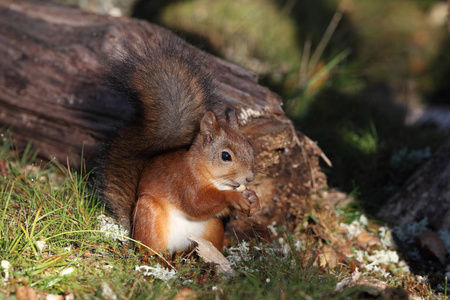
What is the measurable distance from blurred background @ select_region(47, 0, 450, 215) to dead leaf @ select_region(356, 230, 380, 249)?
45 cm

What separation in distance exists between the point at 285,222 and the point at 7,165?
6.39 ft

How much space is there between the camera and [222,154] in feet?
8.05

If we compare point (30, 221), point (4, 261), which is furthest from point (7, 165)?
point (4, 261)

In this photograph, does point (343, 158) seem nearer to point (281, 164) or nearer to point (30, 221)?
point (281, 164)

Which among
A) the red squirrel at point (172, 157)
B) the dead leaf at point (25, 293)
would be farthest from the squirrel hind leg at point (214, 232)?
the dead leaf at point (25, 293)

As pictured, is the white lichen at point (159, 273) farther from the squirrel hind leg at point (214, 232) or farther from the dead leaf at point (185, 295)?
the squirrel hind leg at point (214, 232)

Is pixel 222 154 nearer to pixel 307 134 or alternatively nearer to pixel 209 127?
pixel 209 127

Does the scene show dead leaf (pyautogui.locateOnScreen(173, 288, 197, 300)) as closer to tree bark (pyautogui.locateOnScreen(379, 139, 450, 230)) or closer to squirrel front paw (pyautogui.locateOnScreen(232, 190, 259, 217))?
squirrel front paw (pyautogui.locateOnScreen(232, 190, 259, 217))

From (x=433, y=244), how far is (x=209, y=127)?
1775 millimetres

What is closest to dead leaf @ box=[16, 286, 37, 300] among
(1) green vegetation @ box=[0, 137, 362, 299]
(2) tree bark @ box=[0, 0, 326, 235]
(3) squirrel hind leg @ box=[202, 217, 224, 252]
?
(1) green vegetation @ box=[0, 137, 362, 299]

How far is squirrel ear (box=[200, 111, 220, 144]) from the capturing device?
8.02 feet

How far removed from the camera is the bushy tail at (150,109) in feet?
8.14

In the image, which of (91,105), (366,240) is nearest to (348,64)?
(366,240)

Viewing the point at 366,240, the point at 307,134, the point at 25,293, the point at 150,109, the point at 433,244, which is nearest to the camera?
the point at 25,293
